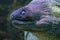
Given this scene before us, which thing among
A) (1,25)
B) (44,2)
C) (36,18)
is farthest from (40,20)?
(1,25)

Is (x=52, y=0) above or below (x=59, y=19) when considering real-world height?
above

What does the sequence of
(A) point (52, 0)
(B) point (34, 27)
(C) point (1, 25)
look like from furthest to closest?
(C) point (1, 25) < (A) point (52, 0) < (B) point (34, 27)

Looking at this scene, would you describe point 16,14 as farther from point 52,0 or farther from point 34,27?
point 52,0

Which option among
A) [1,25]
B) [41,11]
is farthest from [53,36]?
[1,25]

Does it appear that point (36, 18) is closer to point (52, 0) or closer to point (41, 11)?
point (41, 11)

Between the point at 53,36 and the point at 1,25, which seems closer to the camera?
the point at 53,36

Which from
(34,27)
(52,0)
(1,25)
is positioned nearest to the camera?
(34,27)
